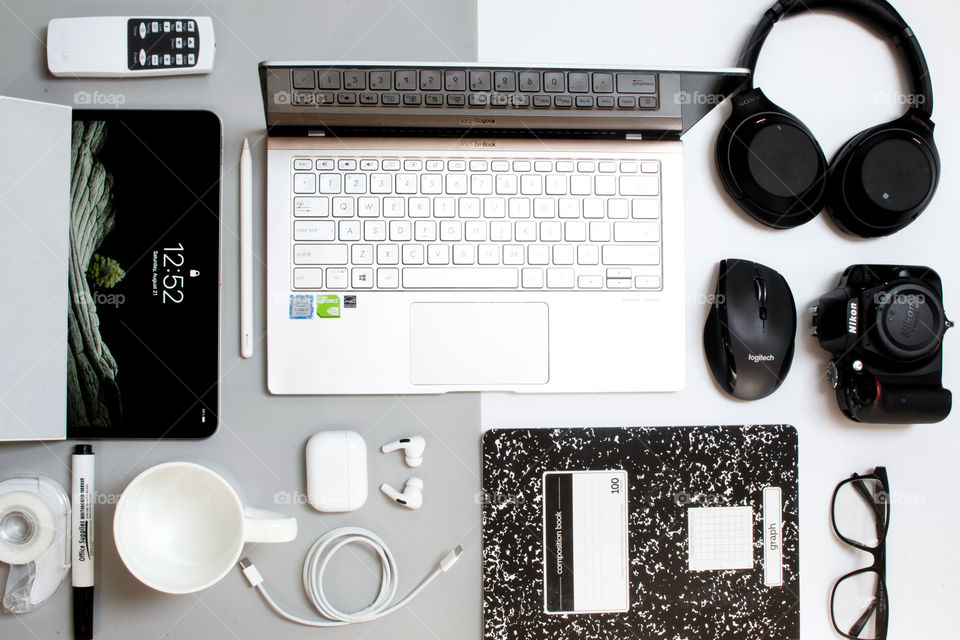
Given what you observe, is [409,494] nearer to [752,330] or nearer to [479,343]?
[479,343]

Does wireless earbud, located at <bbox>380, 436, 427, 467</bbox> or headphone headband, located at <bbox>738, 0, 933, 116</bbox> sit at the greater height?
headphone headband, located at <bbox>738, 0, 933, 116</bbox>

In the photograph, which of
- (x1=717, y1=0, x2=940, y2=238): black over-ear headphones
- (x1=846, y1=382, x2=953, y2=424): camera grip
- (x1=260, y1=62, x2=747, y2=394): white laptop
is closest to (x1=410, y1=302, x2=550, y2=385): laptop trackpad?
(x1=260, y1=62, x2=747, y2=394): white laptop

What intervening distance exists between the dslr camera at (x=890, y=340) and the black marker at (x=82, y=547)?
3.44ft

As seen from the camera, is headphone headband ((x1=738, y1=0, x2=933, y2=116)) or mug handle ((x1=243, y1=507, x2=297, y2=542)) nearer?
mug handle ((x1=243, y1=507, x2=297, y2=542))

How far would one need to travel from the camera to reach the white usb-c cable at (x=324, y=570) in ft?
2.42

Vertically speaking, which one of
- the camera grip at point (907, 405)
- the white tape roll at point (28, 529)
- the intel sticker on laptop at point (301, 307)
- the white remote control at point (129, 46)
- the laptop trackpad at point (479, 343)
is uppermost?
the white remote control at point (129, 46)

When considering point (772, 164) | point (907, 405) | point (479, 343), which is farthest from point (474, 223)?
point (907, 405)

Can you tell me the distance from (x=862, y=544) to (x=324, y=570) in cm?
79

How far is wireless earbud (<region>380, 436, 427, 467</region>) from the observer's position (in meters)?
0.74

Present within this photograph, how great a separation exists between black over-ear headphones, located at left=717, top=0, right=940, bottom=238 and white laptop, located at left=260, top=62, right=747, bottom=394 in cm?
10

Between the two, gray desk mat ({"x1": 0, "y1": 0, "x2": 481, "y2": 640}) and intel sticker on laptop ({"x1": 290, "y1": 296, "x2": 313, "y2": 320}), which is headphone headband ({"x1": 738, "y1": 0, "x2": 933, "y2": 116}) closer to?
gray desk mat ({"x1": 0, "y1": 0, "x2": 481, "y2": 640})

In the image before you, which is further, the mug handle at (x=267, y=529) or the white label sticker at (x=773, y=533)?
the white label sticker at (x=773, y=533)

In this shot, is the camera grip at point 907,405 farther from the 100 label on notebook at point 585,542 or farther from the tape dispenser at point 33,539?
the tape dispenser at point 33,539

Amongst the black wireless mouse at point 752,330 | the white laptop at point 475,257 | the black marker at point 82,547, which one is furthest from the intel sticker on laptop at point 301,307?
the black wireless mouse at point 752,330
